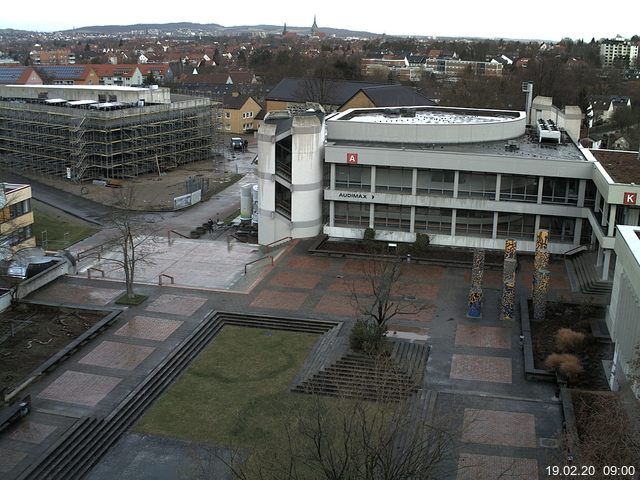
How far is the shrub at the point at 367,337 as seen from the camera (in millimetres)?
28038

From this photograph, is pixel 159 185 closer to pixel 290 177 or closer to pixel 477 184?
pixel 290 177

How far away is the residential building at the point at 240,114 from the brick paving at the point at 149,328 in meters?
60.5

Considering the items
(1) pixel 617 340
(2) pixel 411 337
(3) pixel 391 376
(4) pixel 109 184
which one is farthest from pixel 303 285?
(4) pixel 109 184

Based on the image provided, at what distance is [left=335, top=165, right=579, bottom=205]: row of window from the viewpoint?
4006 cm

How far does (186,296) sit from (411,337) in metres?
10.9

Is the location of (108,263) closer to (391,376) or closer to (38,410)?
(38,410)

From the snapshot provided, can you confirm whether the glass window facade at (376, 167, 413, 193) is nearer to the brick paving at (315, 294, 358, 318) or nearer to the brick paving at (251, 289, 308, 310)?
the brick paving at (315, 294, 358, 318)

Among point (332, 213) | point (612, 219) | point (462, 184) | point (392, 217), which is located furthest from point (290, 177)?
point (612, 219)

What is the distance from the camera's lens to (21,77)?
358 feet

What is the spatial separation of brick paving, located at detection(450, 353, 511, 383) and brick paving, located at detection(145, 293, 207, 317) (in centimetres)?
1179

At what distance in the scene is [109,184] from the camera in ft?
200

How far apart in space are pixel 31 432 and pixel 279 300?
43.7 feet

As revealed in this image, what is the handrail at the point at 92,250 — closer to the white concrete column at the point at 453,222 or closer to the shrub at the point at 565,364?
the white concrete column at the point at 453,222

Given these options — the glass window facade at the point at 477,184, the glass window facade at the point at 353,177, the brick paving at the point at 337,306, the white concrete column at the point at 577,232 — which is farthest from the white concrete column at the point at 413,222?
the brick paving at the point at 337,306
